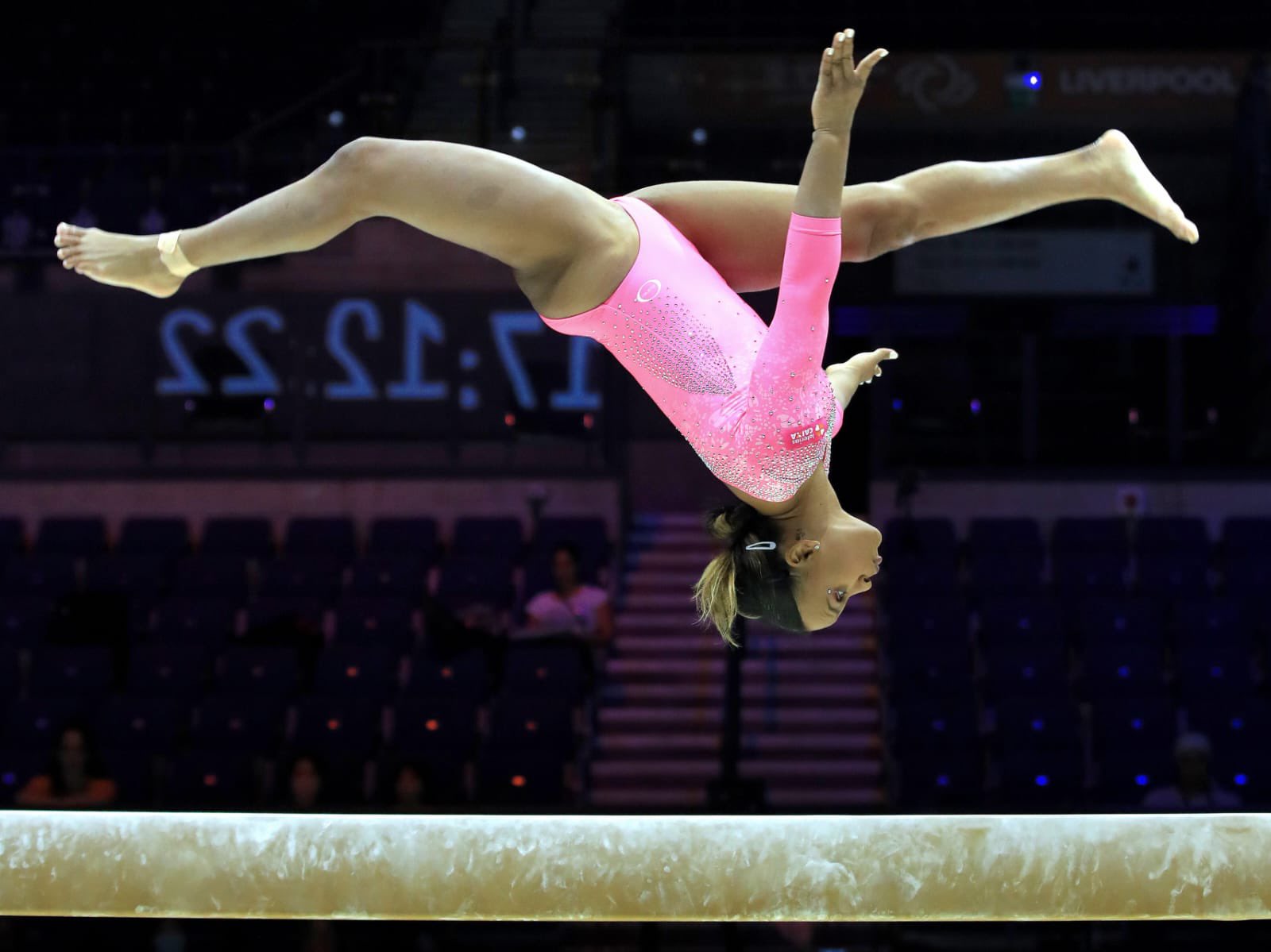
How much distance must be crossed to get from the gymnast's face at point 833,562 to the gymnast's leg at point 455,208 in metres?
0.69

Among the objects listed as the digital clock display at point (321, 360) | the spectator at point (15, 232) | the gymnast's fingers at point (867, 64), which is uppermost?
the spectator at point (15, 232)

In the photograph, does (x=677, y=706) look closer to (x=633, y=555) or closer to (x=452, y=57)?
(x=633, y=555)

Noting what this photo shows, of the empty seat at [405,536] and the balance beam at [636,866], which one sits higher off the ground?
the empty seat at [405,536]

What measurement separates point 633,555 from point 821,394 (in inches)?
305

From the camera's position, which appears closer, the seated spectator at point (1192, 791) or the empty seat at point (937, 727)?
the seated spectator at point (1192, 791)

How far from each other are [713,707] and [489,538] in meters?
1.83

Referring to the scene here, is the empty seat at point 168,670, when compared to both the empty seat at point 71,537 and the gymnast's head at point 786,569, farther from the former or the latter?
the gymnast's head at point 786,569

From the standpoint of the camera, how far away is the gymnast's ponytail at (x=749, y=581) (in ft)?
10.2

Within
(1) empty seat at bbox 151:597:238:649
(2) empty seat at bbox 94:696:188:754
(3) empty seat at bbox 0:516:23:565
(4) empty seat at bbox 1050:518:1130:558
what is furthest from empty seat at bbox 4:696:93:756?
(4) empty seat at bbox 1050:518:1130:558

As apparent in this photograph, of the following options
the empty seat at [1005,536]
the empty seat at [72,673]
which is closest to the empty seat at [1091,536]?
the empty seat at [1005,536]

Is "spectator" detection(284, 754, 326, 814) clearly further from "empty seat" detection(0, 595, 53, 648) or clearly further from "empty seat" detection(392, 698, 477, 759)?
"empty seat" detection(0, 595, 53, 648)

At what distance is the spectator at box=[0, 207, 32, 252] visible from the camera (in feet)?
34.2

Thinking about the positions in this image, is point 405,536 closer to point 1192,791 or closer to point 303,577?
point 303,577

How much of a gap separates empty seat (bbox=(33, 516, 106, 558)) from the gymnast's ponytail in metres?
7.45
